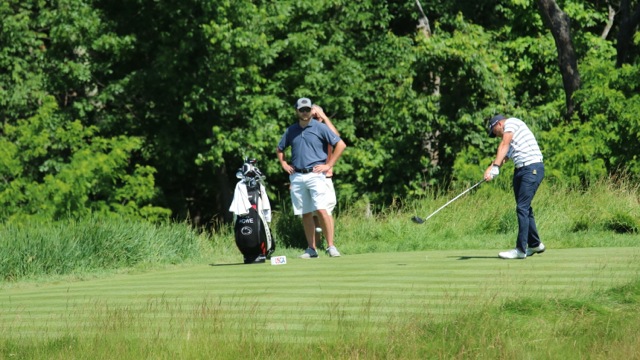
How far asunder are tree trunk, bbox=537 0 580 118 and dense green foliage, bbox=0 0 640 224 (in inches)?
33.9

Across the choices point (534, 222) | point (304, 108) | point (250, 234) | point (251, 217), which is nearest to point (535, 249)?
point (534, 222)

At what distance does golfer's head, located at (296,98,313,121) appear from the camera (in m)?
14.6

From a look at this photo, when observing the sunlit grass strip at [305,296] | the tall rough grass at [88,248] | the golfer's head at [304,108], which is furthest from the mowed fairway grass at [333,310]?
the golfer's head at [304,108]

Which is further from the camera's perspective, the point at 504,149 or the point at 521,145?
the point at 521,145

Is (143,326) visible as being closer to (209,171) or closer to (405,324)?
(405,324)

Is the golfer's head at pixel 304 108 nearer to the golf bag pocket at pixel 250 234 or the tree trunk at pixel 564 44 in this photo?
the golf bag pocket at pixel 250 234

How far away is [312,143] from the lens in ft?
48.5

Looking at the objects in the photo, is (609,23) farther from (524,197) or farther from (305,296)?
(305,296)

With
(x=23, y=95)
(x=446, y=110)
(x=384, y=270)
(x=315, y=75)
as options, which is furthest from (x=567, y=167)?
(x=23, y=95)

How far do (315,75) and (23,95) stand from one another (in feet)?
24.9

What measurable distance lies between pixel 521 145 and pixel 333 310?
377cm

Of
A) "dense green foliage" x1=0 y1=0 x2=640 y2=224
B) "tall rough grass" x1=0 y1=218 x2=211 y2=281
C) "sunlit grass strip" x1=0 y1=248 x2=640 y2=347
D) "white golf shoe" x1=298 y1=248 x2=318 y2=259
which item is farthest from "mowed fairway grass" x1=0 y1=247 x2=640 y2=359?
"dense green foliage" x1=0 y1=0 x2=640 y2=224

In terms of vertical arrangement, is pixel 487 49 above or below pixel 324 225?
above

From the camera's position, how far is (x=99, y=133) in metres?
32.3
